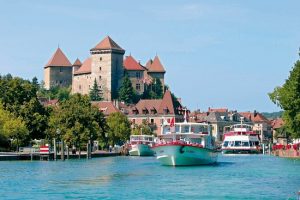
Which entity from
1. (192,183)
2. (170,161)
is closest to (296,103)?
(170,161)

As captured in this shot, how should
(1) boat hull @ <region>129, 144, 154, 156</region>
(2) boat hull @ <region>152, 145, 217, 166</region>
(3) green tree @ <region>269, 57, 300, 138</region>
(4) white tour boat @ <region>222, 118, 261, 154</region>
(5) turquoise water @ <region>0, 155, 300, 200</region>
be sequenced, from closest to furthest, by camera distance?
(5) turquoise water @ <region>0, 155, 300, 200</region> → (2) boat hull @ <region>152, 145, 217, 166</region> → (3) green tree @ <region>269, 57, 300, 138</region> → (1) boat hull @ <region>129, 144, 154, 156</region> → (4) white tour boat @ <region>222, 118, 261, 154</region>

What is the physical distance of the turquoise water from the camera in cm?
5731

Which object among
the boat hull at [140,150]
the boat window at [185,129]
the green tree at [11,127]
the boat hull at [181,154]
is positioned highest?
the green tree at [11,127]

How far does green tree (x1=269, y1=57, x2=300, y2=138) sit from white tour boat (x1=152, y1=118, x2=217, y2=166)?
756 inches

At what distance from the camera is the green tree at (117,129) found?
161 m

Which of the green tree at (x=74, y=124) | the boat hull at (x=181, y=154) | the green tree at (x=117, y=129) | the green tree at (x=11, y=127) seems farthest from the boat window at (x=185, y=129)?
the green tree at (x=117, y=129)

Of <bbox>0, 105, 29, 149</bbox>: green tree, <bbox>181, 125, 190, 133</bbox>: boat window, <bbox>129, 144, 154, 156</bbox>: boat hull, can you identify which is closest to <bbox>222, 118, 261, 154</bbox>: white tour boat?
<bbox>129, 144, 154, 156</bbox>: boat hull

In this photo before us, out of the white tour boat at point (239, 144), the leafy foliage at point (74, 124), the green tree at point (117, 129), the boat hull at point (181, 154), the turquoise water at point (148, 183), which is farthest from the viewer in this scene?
the green tree at point (117, 129)

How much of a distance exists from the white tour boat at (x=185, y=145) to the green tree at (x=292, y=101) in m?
19.2

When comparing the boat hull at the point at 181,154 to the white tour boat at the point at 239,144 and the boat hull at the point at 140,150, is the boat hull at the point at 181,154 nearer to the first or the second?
the boat hull at the point at 140,150

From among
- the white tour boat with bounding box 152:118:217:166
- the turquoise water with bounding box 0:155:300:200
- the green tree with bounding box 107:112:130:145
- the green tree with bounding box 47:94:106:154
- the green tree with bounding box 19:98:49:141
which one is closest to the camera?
the turquoise water with bounding box 0:155:300:200

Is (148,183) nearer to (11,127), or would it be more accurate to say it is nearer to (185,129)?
(185,129)

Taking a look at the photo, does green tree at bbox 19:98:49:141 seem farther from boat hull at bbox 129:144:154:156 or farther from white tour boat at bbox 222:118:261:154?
white tour boat at bbox 222:118:261:154

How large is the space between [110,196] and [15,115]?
6435 centimetres
